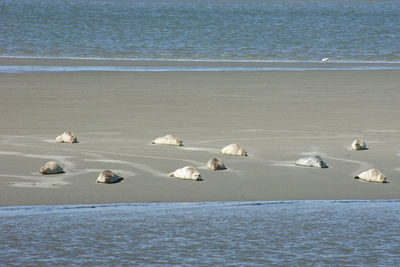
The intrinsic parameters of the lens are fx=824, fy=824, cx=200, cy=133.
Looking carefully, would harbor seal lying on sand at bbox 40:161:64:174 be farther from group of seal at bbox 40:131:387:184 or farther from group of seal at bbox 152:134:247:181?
group of seal at bbox 152:134:247:181

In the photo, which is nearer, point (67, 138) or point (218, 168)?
point (218, 168)

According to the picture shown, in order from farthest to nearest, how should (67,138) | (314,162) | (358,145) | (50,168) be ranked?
(67,138) < (358,145) < (314,162) < (50,168)

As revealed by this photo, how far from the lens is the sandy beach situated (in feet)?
28.1

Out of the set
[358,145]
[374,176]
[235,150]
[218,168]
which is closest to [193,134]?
[235,150]

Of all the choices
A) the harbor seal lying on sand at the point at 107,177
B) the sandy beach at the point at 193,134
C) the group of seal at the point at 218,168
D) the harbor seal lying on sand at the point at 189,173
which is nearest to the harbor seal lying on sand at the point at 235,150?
the group of seal at the point at 218,168

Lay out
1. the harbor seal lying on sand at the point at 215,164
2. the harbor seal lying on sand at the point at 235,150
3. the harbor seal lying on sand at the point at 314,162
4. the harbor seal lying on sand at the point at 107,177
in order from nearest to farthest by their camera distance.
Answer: the harbor seal lying on sand at the point at 107,177 → the harbor seal lying on sand at the point at 215,164 → the harbor seal lying on sand at the point at 314,162 → the harbor seal lying on sand at the point at 235,150

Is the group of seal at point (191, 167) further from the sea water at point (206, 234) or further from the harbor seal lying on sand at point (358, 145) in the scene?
the harbor seal lying on sand at point (358, 145)

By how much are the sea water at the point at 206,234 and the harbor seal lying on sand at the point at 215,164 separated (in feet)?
4.83

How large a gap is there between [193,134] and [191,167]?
3293 millimetres

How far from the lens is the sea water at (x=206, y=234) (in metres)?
6.15

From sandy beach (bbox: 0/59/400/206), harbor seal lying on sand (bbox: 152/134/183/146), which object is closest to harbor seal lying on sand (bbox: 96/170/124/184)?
sandy beach (bbox: 0/59/400/206)

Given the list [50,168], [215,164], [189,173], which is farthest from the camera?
[215,164]

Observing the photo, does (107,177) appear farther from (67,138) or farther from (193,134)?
(193,134)

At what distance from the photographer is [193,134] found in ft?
40.3
